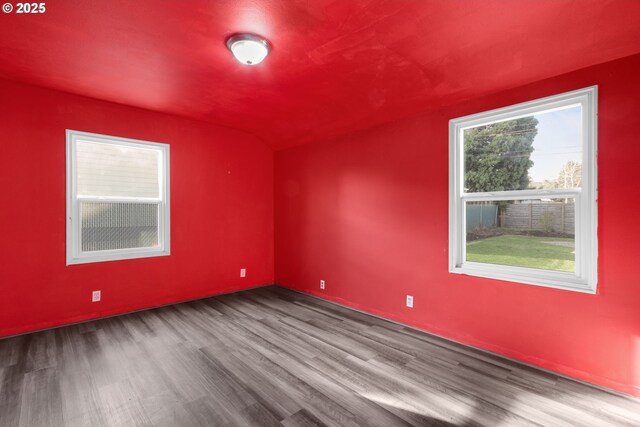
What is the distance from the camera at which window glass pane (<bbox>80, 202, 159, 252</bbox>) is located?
3369 millimetres

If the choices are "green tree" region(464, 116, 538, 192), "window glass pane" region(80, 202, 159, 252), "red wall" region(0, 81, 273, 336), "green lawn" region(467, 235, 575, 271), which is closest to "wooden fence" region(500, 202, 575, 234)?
"green lawn" region(467, 235, 575, 271)

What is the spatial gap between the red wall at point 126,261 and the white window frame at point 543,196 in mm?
3118

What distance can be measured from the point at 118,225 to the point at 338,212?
2.81 meters

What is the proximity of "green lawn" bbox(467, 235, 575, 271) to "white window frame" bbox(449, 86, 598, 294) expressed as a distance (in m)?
0.05

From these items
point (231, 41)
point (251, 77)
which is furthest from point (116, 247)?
point (231, 41)

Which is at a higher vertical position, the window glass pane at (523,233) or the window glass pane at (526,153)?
the window glass pane at (526,153)

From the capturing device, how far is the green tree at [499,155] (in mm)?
2627

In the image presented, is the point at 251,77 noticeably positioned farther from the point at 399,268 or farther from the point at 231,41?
the point at 399,268

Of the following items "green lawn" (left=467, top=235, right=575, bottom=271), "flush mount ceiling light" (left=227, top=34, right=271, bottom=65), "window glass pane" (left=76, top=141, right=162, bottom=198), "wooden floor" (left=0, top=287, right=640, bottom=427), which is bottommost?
"wooden floor" (left=0, top=287, right=640, bottom=427)

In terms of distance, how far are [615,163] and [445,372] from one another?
6.67 ft

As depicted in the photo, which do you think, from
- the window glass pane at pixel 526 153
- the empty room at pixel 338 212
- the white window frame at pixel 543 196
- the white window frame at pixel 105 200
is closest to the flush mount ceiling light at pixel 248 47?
the empty room at pixel 338 212

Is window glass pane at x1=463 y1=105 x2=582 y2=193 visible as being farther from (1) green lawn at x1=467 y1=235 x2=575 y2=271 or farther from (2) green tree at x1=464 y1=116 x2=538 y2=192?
(1) green lawn at x1=467 y1=235 x2=575 y2=271

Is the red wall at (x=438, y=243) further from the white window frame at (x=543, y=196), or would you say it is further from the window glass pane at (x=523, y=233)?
the window glass pane at (x=523, y=233)

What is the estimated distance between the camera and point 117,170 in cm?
358
